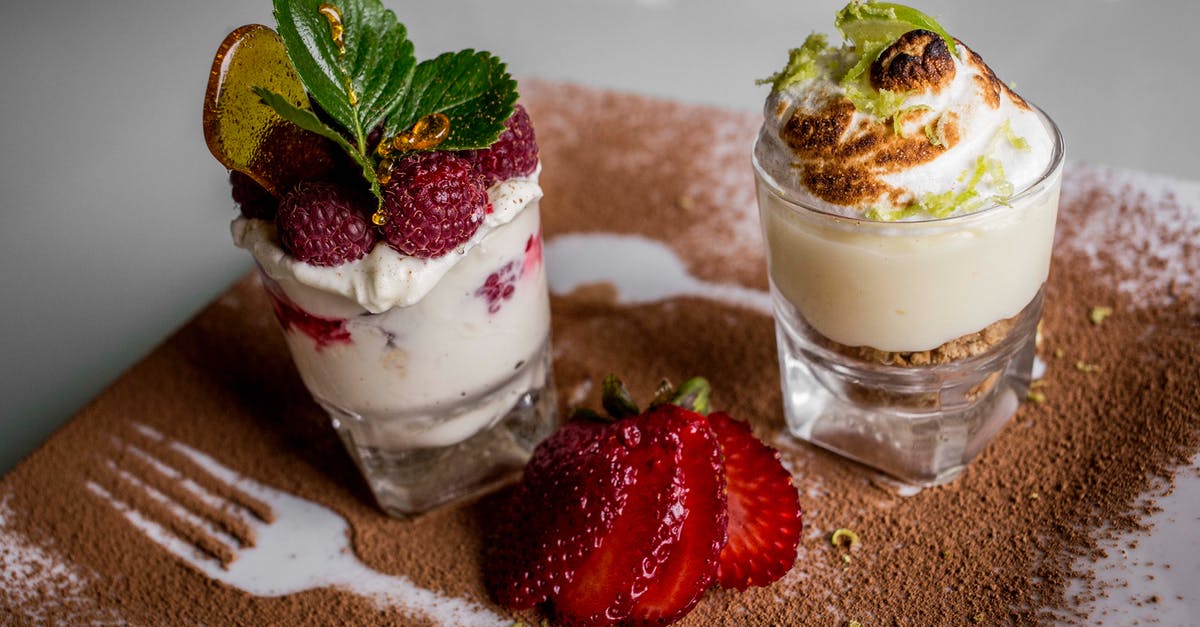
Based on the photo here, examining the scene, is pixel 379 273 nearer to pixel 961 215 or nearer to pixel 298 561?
pixel 298 561

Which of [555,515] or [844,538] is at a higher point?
[555,515]

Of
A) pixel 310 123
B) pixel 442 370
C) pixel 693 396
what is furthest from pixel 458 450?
pixel 310 123

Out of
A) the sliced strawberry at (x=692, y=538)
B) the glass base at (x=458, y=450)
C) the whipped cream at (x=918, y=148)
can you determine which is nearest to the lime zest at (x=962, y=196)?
the whipped cream at (x=918, y=148)

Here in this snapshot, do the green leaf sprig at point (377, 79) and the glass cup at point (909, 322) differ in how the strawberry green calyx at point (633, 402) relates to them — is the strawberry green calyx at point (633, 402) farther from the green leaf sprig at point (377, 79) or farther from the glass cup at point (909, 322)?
the green leaf sprig at point (377, 79)

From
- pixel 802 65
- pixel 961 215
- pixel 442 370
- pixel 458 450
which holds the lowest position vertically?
pixel 458 450

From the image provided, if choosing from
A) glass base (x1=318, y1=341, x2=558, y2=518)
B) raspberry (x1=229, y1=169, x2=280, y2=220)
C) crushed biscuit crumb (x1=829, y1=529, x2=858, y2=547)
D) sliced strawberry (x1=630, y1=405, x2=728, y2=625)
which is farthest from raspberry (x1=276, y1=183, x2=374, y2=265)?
crushed biscuit crumb (x1=829, y1=529, x2=858, y2=547)

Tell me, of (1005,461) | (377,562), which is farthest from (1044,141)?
(377,562)
